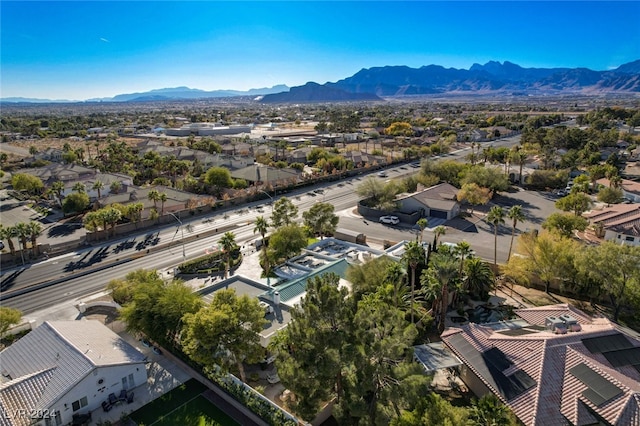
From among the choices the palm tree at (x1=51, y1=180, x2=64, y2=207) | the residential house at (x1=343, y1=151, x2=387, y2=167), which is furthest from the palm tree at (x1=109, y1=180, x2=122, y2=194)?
the residential house at (x1=343, y1=151, x2=387, y2=167)

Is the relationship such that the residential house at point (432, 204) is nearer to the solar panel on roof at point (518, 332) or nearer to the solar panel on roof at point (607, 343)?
the solar panel on roof at point (518, 332)

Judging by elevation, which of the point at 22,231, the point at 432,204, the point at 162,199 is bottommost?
the point at 432,204

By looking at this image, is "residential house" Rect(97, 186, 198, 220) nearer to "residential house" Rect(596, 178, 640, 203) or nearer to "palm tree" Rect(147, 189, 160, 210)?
"palm tree" Rect(147, 189, 160, 210)

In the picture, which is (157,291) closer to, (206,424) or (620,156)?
(206,424)

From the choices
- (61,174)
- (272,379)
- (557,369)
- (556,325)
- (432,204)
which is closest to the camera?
(557,369)

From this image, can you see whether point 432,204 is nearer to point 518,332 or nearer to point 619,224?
point 619,224

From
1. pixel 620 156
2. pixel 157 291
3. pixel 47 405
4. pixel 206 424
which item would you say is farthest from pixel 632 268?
pixel 620 156

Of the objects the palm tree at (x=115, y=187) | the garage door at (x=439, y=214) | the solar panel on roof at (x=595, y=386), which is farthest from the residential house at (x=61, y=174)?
the solar panel on roof at (x=595, y=386)

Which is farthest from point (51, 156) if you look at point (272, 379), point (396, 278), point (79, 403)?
point (396, 278)
